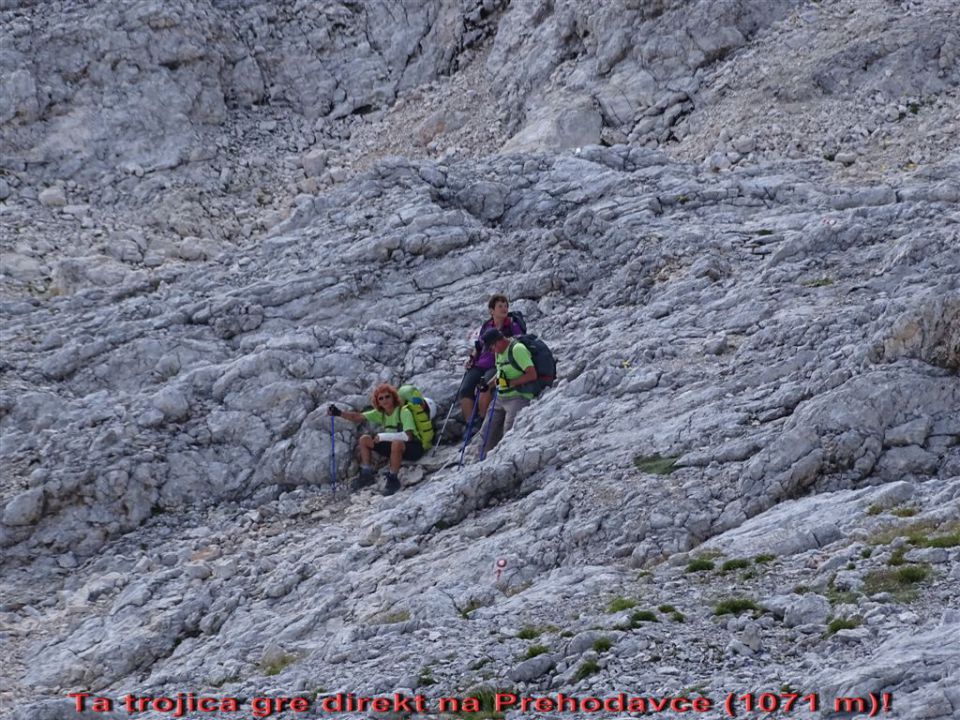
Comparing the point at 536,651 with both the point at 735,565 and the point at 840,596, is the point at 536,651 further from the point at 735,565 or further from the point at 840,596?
the point at 840,596

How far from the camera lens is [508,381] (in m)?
15.4

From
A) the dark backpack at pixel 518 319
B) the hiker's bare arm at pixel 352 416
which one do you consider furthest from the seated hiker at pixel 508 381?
the hiker's bare arm at pixel 352 416

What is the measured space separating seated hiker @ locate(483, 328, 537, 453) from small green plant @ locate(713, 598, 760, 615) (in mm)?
5852

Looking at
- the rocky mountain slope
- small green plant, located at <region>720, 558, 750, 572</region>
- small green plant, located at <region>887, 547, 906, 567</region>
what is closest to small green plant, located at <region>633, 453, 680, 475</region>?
the rocky mountain slope

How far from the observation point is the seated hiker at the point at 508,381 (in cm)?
1538

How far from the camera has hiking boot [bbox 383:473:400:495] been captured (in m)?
15.5

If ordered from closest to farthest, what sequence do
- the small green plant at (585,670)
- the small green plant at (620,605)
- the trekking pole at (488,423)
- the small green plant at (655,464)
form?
the small green plant at (585,670), the small green plant at (620,605), the small green plant at (655,464), the trekking pole at (488,423)

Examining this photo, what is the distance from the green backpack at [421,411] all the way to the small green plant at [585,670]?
23.0ft

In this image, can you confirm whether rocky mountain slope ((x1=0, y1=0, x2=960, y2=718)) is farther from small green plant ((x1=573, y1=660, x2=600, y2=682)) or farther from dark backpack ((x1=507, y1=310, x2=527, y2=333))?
dark backpack ((x1=507, y1=310, x2=527, y2=333))

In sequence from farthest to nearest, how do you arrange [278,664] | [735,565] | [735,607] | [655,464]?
[655,464]
[278,664]
[735,565]
[735,607]

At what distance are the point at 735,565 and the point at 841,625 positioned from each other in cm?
156

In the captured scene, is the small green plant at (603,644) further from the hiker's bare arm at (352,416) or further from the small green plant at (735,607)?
the hiker's bare arm at (352,416)

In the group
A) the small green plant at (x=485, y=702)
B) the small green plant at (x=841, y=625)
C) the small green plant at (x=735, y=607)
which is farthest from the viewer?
the small green plant at (x=735, y=607)

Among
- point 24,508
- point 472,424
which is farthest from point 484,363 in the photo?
point 24,508
